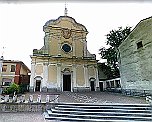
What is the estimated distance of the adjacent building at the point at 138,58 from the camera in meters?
13.8

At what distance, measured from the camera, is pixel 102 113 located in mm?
7277

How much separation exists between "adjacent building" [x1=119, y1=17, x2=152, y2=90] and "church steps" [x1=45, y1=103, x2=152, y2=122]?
683 cm

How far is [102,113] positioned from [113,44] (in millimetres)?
17431

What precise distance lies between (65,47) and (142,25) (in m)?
12.7

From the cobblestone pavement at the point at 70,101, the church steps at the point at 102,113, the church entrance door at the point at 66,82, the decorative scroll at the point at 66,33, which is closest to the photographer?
the church steps at the point at 102,113

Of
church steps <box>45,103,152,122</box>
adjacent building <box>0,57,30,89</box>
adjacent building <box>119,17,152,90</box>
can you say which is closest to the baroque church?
adjacent building <box>0,57,30,89</box>

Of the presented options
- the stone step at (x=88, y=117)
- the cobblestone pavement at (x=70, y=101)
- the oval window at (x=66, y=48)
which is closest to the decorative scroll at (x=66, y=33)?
the oval window at (x=66, y=48)

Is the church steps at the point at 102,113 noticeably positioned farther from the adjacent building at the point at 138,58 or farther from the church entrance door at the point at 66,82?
the church entrance door at the point at 66,82

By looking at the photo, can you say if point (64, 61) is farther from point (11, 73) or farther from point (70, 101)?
point (70, 101)

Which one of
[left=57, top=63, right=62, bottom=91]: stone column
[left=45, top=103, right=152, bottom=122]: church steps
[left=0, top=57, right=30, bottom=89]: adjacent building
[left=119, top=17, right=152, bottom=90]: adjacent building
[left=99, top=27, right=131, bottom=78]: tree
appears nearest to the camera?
[left=45, top=103, right=152, bottom=122]: church steps

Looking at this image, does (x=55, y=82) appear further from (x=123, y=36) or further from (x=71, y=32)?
(x=123, y=36)

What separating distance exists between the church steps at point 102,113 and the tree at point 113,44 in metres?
15.5

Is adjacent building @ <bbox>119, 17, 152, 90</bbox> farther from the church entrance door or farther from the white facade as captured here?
the church entrance door

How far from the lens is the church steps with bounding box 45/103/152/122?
6.84 metres
